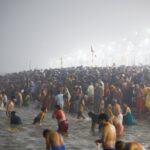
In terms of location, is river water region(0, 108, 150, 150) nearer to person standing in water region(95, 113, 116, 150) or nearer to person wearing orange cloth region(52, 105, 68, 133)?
person wearing orange cloth region(52, 105, 68, 133)

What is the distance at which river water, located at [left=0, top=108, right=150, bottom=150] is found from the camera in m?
16.5

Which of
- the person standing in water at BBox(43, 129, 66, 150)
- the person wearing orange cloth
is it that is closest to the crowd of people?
the person wearing orange cloth

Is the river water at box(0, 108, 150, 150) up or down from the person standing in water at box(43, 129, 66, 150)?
down

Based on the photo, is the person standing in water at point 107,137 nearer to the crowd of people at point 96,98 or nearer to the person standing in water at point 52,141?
the person standing in water at point 52,141

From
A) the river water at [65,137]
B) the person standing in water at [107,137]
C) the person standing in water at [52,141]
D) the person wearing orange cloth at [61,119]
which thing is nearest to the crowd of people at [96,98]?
the person wearing orange cloth at [61,119]

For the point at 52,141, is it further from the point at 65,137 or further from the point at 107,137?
the point at 65,137

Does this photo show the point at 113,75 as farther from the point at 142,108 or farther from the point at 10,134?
the point at 10,134

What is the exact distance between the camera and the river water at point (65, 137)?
16.5 metres

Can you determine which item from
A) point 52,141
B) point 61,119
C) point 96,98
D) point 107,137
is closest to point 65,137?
point 61,119

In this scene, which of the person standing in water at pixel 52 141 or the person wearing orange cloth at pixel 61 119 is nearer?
the person standing in water at pixel 52 141

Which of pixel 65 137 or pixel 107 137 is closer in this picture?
pixel 107 137

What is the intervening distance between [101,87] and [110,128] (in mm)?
14574

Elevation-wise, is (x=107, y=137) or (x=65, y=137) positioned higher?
(x=107, y=137)

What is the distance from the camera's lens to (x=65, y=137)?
18.3 metres
